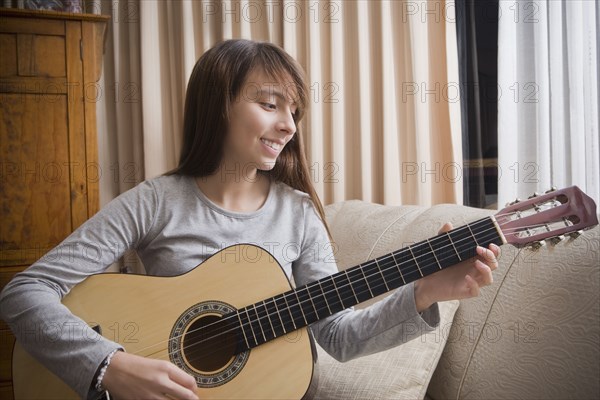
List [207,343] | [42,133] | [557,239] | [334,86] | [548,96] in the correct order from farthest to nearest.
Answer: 1. [334,86]
2. [42,133]
3. [548,96]
4. [207,343]
5. [557,239]

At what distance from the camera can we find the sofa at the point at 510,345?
120 centimetres

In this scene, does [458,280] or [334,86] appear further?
[334,86]

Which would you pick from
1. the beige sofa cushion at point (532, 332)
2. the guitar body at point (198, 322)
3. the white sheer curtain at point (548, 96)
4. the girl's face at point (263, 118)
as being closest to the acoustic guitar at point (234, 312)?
the guitar body at point (198, 322)

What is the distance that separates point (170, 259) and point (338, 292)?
15.6 inches

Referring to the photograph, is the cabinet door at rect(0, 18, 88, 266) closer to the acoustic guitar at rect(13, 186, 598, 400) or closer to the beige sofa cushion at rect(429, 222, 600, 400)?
the acoustic guitar at rect(13, 186, 598, 400)

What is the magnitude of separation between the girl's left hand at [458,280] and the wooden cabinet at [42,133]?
1299 mm

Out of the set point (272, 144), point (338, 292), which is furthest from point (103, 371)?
point (272, 144)

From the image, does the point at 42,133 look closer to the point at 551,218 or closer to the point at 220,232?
the point at 220,232

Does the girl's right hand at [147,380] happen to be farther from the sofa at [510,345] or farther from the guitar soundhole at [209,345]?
the sofa at [510,345]

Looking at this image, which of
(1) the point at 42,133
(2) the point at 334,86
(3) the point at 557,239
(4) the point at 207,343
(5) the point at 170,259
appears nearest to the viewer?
(3) the point at 557,239

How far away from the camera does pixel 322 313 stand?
48.5 inches

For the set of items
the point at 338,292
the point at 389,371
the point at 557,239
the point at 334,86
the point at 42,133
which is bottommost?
the point at 389,371

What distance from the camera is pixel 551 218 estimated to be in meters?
1.13

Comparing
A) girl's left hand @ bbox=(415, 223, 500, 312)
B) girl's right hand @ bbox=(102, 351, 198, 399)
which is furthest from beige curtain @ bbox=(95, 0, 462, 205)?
girl's right hand @ bbox=(102, 351, 198, 399)
